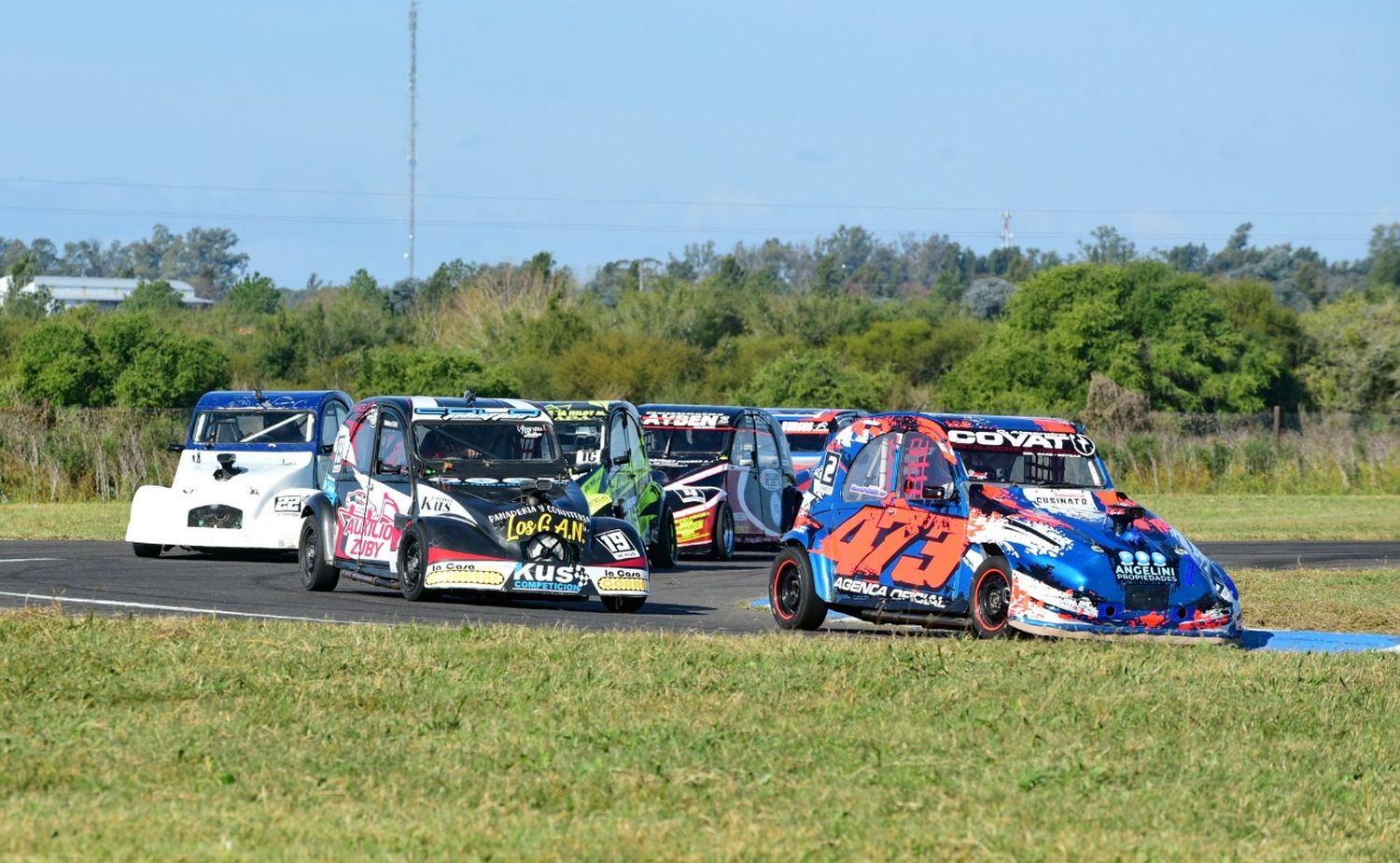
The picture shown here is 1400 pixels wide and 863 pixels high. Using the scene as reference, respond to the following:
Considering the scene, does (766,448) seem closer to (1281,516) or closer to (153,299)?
(1281,516)

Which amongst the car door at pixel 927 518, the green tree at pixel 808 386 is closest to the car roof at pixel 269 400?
the car door at pixel 927 518

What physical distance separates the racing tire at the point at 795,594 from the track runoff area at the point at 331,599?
25 centimetres

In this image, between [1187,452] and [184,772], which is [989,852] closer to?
[184,772]

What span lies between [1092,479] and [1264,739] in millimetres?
5652

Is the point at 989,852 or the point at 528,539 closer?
the point at 989,852

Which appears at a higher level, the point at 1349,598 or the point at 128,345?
the point at 128,345

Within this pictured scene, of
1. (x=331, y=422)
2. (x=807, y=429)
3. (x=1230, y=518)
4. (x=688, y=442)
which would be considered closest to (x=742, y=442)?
(x=688, y=442)

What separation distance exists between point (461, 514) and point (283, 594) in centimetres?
229

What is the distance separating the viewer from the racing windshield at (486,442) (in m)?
18.1

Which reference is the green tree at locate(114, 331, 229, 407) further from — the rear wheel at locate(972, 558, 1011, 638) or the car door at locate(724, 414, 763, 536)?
the rear wheel at locate(972, 558, 1011, 638)

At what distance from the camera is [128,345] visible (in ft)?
189

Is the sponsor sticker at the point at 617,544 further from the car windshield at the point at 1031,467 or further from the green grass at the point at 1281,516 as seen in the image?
the green grass at the point at 1281,516

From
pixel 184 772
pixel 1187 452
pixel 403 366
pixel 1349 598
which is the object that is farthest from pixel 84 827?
pixel 403 366

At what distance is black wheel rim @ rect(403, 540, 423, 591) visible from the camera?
17.1 metres
